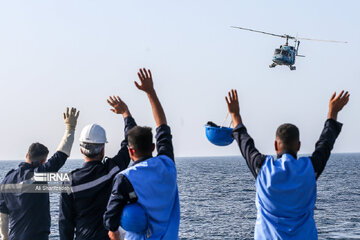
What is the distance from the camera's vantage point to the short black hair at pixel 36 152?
7.34 m

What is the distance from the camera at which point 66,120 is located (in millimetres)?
7043

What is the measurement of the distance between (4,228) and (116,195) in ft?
11.9

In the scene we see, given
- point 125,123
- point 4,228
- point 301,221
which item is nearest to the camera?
point 301,221

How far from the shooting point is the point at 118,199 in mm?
4996

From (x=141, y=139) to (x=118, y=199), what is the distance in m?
0.62

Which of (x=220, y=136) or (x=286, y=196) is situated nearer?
(x=286, y=196)

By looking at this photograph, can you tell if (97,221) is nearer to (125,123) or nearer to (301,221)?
(125,123)

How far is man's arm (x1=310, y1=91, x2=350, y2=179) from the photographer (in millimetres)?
5621

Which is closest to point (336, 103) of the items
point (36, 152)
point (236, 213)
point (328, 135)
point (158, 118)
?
point (328, 135)

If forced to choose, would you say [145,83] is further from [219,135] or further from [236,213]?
[236,213]

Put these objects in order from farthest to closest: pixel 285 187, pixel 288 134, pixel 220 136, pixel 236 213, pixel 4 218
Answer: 1. pixel 236 213
2. pixel 4 218
3. pixel 220 136
4. pixel 288 134
5. pixel 285 187

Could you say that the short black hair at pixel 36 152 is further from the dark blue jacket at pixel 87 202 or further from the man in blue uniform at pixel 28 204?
the dark blue jacket at pixel 87 202

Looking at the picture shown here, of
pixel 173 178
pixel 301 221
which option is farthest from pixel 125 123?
pixel 301 221

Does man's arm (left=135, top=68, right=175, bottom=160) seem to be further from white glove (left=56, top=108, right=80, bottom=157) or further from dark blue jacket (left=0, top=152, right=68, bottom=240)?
dark blue jacket (left=0, top=152, right=68, bottom=240)
